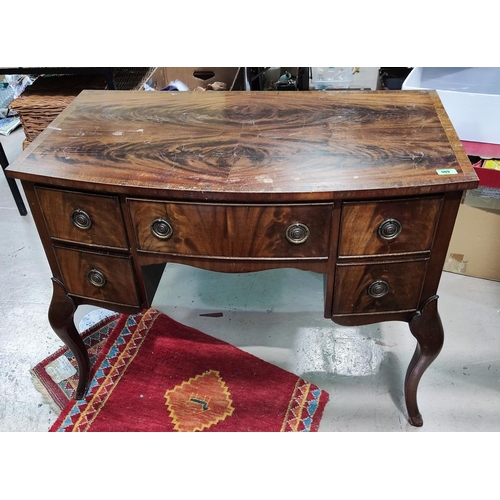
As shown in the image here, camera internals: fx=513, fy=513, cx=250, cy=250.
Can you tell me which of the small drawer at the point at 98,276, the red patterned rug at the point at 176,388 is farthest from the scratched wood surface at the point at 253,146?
the red patterned rug at the point at 176,388

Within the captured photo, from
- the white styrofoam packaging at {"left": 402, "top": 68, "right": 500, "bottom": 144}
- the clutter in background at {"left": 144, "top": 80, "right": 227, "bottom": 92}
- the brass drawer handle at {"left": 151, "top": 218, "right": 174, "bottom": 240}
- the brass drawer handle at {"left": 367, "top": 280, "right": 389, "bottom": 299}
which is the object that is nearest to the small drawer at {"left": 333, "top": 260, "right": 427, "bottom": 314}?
the brass drawer handle at {"left": 367, "top": 280, "right": 389, "bottom": 299}

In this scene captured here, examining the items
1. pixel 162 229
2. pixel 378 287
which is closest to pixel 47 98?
pixel 162 229

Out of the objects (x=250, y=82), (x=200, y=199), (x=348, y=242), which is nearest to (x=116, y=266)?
(x=200, y=199)

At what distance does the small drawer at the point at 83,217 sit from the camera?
1119 millimetres

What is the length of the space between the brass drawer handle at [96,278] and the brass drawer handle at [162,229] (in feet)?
0.72

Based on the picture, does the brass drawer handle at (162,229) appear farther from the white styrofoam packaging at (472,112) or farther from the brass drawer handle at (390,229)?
the white styrofoam packaging at (472,112)

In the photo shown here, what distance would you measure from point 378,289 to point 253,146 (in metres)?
0.44

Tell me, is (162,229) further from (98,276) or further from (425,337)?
(425,337)

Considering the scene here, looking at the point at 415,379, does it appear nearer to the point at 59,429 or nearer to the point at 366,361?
the point at 366,361

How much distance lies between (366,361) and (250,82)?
1712 mm

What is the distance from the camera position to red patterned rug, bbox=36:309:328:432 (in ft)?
4.87

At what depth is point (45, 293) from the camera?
1925 mm

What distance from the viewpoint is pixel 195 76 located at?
103 inches

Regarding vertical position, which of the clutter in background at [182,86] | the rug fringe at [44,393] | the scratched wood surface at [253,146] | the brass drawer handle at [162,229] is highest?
the scratched wood surface at [253,146]
